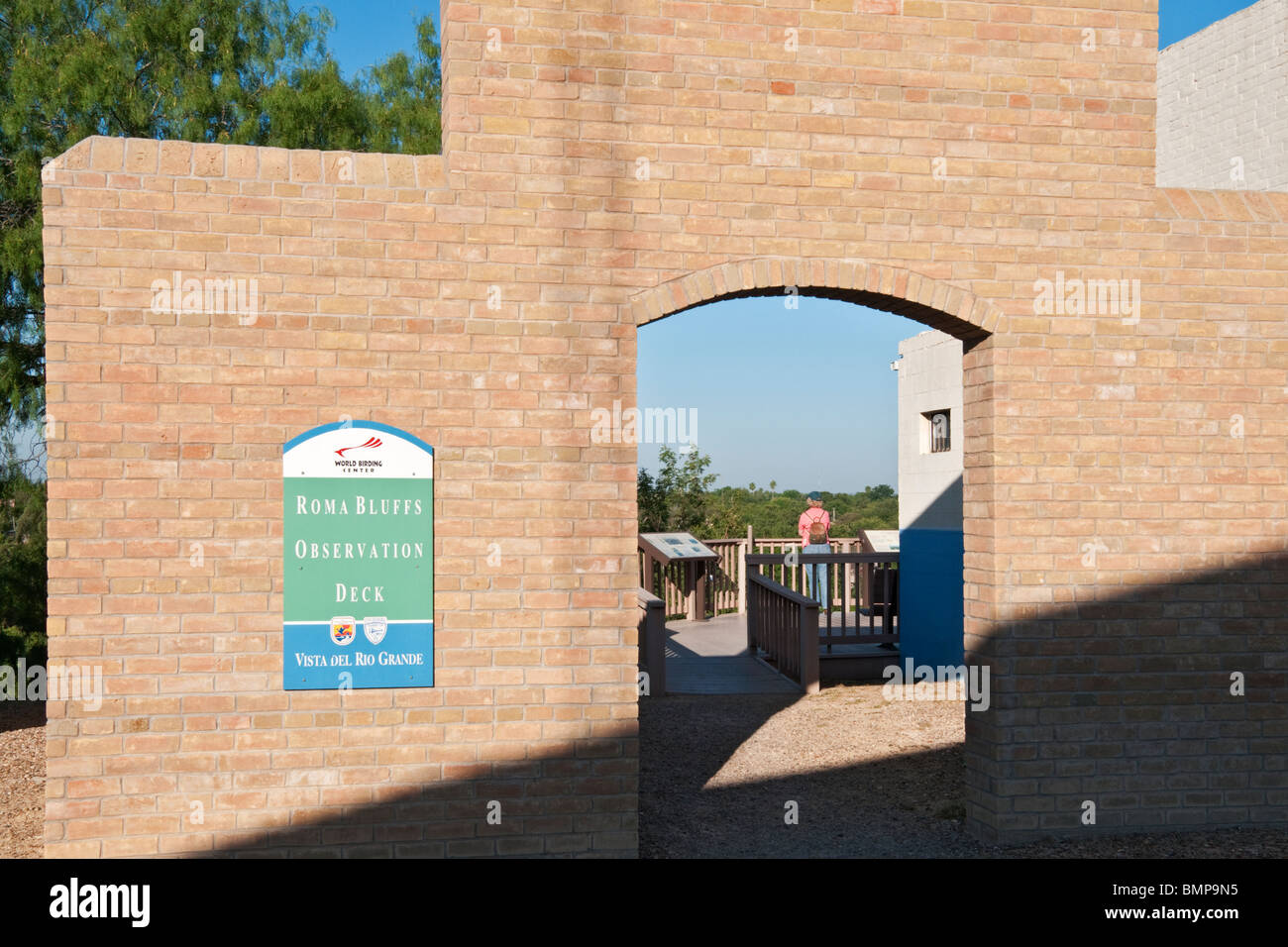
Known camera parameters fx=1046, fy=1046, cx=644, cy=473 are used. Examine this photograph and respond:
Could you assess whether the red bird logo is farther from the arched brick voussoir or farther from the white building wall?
the white building wall

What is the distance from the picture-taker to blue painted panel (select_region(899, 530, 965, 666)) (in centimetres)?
1111

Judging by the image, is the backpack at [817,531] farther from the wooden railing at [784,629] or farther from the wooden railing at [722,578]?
the wooden railing at [784,629]

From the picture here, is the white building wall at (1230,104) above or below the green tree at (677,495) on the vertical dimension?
above

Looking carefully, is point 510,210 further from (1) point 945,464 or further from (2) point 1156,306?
(1) point 945,464

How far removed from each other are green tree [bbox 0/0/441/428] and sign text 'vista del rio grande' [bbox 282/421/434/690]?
5.82 m

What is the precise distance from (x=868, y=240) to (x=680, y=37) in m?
1.50

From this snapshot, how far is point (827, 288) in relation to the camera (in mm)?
5770

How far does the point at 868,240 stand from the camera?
19.0 ft

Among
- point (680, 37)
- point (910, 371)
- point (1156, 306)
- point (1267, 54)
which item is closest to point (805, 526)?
point (910, 371)

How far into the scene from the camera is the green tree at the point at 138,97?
9961 mm

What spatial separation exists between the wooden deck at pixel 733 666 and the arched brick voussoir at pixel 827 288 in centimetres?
626

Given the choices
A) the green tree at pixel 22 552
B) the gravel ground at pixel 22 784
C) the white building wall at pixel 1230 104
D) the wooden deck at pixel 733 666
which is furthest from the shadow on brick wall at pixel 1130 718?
the green tree at pixel 22 552

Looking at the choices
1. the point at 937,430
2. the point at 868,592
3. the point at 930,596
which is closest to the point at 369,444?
the point at 930,596

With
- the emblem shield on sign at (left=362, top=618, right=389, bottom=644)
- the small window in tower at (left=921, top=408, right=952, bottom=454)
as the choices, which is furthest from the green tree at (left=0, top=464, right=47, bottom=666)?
the small window in tower at (left=921, top=408, right=952, bottom=454)
